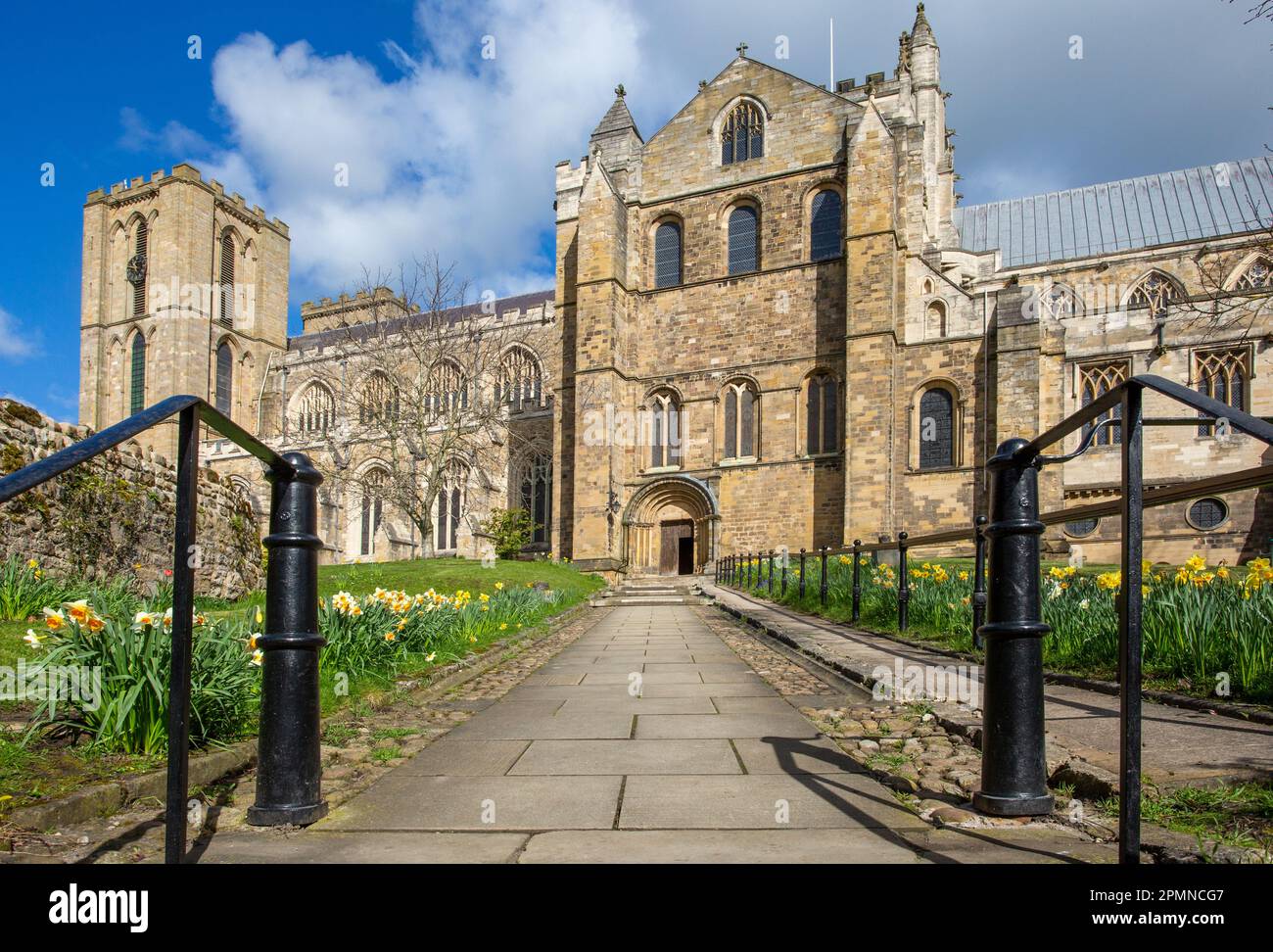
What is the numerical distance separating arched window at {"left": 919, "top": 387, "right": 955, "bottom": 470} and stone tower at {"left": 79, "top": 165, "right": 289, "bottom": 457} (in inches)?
1541

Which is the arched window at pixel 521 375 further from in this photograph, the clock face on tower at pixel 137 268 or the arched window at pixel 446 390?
the clock face on tower at pixel 137 268

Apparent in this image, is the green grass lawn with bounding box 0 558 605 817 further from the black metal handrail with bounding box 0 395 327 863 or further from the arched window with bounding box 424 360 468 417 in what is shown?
the arched window with bounding box 424 360 468 417

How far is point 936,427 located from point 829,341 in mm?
4345

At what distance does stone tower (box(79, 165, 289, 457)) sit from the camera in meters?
47.3

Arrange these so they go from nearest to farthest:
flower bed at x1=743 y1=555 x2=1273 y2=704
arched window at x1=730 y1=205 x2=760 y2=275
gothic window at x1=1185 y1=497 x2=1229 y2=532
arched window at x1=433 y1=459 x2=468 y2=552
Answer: flower bed at x1=743 y1=555 x2=1273 y2=704 → gothic window at x1=1185 y1=497 x2=1229 y2=532 → arched window at x1=730 y1=205 x2=760 y2=275 → arched window at x1=433 y1=459 x2=468 y2=552

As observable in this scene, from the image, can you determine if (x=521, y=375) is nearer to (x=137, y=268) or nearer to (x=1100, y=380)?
(x=1100, y=380)

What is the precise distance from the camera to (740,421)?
28.0 metres

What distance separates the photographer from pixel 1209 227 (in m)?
34.1

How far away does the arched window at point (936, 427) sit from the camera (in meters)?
25.3

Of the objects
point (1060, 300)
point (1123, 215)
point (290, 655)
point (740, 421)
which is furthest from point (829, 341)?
point (290, 655)

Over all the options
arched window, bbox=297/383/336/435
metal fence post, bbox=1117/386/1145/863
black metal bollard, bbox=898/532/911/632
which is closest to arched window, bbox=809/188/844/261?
black metal bollard, bbox=898/532/911/632

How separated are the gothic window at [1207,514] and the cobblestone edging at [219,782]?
24.5 meters

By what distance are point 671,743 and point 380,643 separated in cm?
268

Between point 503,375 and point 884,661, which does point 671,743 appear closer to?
point 884,661
